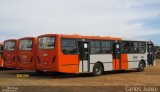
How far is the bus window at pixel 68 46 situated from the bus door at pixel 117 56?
13.1ft

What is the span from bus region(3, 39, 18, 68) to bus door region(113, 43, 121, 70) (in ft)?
22.1

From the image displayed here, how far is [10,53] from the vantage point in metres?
A: 26.7

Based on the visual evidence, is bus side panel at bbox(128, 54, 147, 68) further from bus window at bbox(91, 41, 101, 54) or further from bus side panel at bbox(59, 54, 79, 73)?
bus side panel at bbox(59, 54, 79, 73)

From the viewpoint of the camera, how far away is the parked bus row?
2173 cm

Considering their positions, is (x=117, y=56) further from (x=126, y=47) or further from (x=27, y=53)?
(x=27, y=53)

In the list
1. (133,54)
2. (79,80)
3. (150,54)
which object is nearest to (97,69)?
(79,80)

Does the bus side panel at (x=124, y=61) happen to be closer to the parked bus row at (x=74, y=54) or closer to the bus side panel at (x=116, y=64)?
the parked bus row at (x=74, y=54)

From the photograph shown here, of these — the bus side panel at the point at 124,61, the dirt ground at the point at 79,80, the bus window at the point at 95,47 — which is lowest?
the dirt ground at the point at 79,80

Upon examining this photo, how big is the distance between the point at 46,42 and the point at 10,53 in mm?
5352

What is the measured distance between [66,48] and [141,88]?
7083mm

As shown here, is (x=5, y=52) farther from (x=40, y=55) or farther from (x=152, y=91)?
(x=152, y=91)

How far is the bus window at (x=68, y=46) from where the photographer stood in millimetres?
21719

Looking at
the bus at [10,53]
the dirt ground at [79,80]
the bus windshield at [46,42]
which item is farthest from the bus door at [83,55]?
the bus at [10,53]

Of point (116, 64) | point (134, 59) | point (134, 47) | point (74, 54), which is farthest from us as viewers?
point (134, 47)
